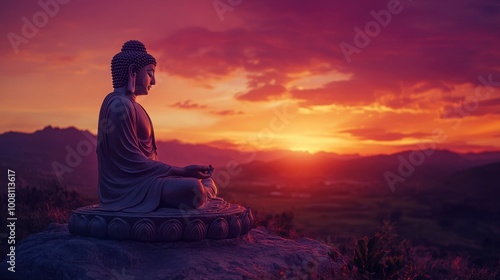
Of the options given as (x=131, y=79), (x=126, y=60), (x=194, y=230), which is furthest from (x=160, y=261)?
(x=126, y=60)

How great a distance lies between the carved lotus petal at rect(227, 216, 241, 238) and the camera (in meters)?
7.11

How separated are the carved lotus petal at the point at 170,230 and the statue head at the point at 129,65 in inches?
90.0

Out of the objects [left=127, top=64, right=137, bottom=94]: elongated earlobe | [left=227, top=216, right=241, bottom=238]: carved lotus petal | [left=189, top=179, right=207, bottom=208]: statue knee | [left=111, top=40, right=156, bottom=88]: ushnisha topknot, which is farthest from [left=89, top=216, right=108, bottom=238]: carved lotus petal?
[left=111, top=40, right=156, bottom=88]: ushnisha topknot

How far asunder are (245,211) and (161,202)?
1304 mm

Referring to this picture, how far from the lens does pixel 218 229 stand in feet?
22.7

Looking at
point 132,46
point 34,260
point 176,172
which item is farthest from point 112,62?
point 34,260

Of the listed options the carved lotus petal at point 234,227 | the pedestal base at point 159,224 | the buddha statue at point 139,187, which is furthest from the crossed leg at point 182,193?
the carved lotus petal at point 234,227

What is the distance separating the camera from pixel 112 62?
7711 mm

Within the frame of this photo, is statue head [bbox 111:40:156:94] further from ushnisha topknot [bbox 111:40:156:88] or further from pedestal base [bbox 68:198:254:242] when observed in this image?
pedestal base [bbox 68:198:254:242]

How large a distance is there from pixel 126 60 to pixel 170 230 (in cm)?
278

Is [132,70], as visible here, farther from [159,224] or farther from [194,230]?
[194,230]

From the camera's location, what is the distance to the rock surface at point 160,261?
19.5 ft

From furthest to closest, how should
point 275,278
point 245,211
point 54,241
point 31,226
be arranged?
point 31,226
point 245,211
point 54,241
point 275,278

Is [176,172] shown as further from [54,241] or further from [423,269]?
[423,269]
